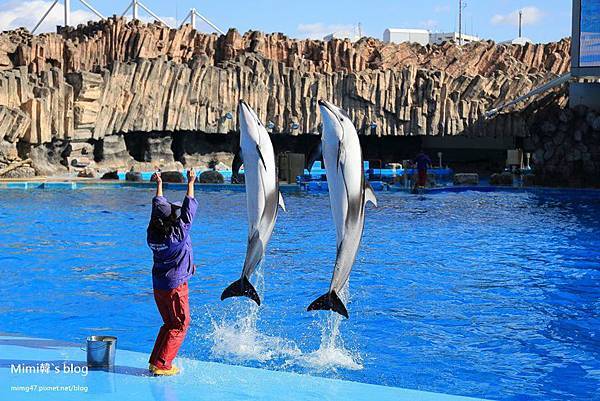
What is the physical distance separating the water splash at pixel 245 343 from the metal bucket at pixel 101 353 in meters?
1.01

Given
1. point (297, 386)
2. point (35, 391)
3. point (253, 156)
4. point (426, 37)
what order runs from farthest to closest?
point (426, 37)
point (253, 156)
point (297, 386)
point (35, 391)

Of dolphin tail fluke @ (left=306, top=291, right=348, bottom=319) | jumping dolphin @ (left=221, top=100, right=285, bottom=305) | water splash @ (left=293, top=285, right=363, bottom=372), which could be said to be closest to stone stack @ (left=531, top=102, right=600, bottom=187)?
water splash @ (left=293, top=285, right=363, bottom=372)

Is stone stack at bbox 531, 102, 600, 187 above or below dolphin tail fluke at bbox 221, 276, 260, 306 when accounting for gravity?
above

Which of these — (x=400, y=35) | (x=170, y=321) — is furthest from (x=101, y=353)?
(x=400, y=35)

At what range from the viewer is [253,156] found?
4.06 meters

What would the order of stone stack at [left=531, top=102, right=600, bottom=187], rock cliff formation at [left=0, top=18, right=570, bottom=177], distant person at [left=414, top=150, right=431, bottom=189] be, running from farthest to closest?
1. rock cliff formation at [left=0, top=18, right=570, bottom=177]
2. stone stack at [left=531, top=102, right=600, bottom=187]
3. distant person at [left=414, top=150, right=431, bottom=189]

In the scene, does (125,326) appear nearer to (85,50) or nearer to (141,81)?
(141,81)

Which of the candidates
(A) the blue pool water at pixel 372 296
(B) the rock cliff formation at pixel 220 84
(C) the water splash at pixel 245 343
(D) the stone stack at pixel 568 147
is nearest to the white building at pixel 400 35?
(B) the rock cliff formation at pixel 220 84

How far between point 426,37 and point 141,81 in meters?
39.2

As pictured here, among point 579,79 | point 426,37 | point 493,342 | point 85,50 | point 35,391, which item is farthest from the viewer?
point 426,37

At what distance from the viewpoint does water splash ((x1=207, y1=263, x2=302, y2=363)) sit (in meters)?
4.64

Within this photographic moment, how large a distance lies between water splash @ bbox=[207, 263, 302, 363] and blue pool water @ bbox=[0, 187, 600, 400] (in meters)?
0.01

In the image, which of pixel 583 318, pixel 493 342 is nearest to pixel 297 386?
pixel 493 342

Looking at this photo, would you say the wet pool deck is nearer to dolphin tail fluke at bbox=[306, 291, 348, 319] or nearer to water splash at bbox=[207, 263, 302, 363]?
dolphin tail fluke at bbox=[306, 291, 348, 319]
